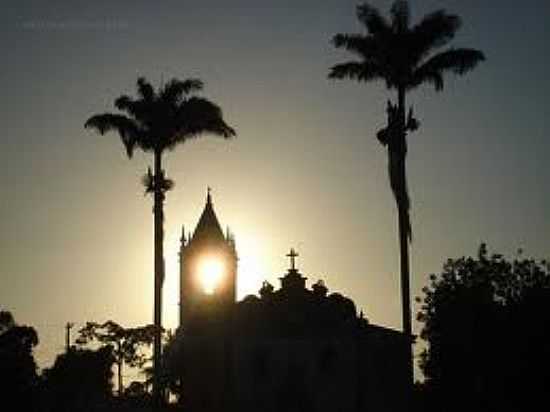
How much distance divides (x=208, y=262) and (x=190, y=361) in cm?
2062

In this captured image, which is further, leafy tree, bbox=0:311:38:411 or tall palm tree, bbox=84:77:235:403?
leafy tree, bbox=0:311:38:411

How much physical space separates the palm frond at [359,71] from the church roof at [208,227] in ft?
147

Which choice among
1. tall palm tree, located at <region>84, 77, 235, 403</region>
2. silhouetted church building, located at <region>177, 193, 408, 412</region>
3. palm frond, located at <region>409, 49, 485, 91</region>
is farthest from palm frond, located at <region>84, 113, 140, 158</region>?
silhouetted church building, located at <region>177, 193, 408, 412</region>

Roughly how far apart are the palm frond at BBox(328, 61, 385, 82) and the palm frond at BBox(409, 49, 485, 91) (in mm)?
1346

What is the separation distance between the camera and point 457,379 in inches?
1635

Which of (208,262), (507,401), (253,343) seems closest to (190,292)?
(208,262)

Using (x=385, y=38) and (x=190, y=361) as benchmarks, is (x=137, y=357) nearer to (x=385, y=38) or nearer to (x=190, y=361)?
(x=190, y=361)

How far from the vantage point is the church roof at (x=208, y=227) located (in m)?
83.2

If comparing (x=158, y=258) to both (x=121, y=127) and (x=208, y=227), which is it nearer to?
(x=121, y=127)

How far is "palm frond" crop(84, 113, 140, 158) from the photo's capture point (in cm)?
4112

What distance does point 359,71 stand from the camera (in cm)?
3891

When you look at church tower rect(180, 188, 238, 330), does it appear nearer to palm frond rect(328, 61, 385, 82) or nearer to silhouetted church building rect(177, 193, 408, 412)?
silhouetted church building rect(177, 193, 408, 412)

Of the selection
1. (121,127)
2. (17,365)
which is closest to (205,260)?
(17,365)

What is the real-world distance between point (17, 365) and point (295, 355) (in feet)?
55.5
